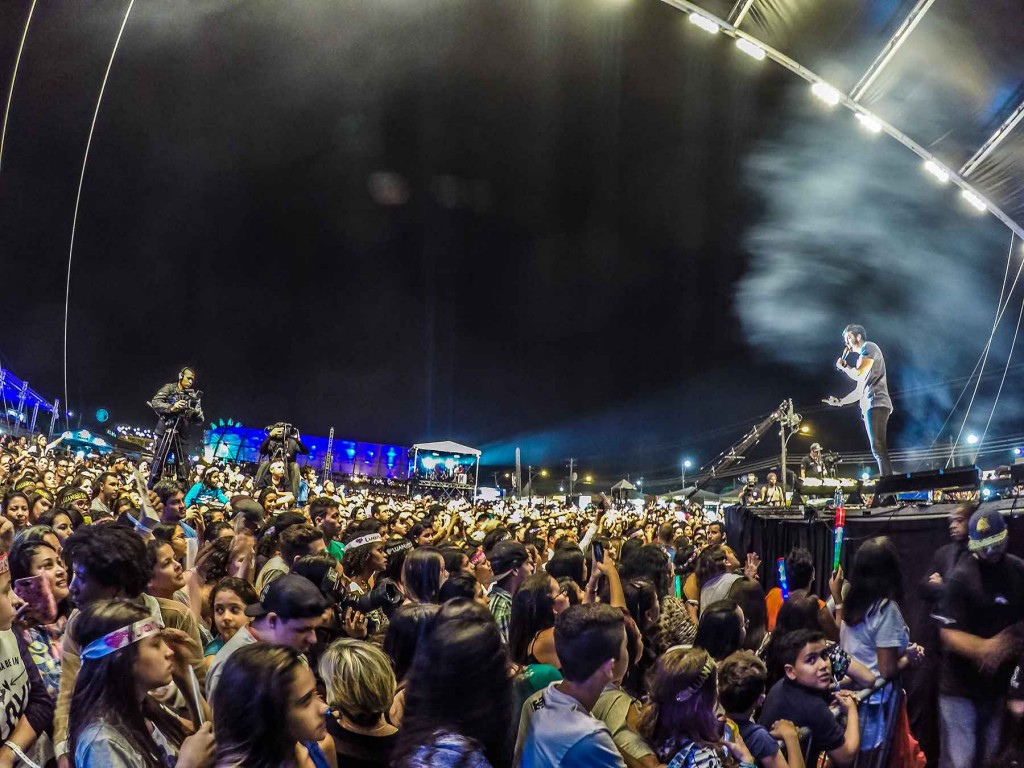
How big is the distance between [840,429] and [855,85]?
27011mm

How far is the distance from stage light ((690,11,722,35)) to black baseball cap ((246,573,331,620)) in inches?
415

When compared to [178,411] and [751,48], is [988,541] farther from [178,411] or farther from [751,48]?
[178,411]

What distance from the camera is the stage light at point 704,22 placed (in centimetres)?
1178

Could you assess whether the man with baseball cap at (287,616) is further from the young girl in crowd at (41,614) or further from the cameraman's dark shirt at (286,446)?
the cameraman's dark shirt at (286,446)

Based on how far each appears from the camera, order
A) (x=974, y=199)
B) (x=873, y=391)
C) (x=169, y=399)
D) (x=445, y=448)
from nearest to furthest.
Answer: (x=873, y=391), (x=974, y=199), (x=169, y=399), (x=445, y=448)

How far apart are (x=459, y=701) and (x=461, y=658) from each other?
0.45 ft

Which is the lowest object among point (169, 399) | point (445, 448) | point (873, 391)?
point (873, 391)

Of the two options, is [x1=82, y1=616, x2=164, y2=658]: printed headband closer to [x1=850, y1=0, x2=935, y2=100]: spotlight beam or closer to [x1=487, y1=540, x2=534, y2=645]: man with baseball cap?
[x1=487, y1=540, x2=534, y2=645]: man with baseball cap

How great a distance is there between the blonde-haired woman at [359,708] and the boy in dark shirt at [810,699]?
7.43 ft

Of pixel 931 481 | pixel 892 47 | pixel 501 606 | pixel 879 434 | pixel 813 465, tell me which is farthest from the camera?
pixel 813 465

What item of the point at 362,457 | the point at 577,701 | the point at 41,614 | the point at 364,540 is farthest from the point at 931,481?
the point at 362,457

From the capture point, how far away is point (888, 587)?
19.4 ft

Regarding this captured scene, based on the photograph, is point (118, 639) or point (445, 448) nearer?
point (118, 639)

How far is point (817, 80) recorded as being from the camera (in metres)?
11.8
